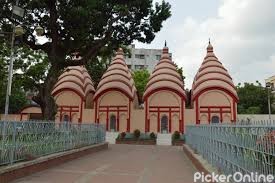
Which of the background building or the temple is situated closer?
the temple

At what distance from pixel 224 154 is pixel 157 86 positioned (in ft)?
73.0

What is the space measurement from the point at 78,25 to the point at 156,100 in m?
14.8

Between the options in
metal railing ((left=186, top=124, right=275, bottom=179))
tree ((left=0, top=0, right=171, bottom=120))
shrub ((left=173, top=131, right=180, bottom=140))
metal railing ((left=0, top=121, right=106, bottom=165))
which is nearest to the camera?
metal railing ((left=186, top=124, right=275, bottom=179))

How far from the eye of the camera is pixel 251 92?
43125mm

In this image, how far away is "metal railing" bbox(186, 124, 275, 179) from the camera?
443cm

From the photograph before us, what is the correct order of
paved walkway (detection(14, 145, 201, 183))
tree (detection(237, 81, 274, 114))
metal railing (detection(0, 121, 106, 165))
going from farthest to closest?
tree (detection(237, 81, 274, 114)) < paved walkway (detection(14, 145, 201, 183)) < metal railing (detection(0, 121, 106, 165))

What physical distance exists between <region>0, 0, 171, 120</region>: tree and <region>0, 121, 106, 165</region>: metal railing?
3496mm

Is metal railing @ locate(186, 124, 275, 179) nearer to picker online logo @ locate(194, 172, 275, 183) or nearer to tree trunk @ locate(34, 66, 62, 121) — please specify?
picker online logo @ locate(194, 172, 275, 183)


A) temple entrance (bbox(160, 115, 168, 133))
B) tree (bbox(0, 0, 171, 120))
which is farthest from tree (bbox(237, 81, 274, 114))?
tree (bbox(0, 0, 171, 120))

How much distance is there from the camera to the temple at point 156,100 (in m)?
28.9

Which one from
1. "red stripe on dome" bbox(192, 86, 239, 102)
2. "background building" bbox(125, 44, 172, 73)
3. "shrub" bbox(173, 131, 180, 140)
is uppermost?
"background building" bbox(125, 44, 172, 73)

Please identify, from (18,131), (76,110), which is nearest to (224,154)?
(18,131)

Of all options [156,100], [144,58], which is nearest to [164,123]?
[156,100]

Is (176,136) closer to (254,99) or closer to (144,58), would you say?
(254,99)
